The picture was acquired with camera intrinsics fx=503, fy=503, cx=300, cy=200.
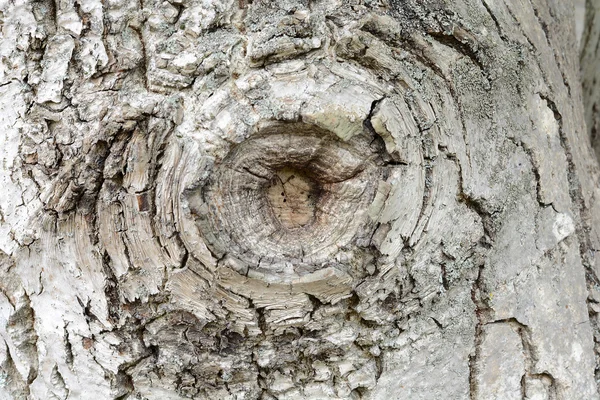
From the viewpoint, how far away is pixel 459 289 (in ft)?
3.66

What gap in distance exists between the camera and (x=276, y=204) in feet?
3.42

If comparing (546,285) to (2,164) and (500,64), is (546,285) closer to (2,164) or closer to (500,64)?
(500,64)

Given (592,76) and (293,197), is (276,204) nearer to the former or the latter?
(293,197)

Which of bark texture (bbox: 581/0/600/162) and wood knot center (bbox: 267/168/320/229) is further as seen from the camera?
bark texture (bbox: 581/0/600/162)

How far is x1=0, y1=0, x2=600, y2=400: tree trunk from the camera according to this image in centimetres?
96

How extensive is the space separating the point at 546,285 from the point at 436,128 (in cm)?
47

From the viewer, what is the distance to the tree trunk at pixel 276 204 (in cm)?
96

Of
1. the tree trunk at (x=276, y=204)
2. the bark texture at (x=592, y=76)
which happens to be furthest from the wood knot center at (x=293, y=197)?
the bark texture at (x=592, y=76)

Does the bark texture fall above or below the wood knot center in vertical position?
above

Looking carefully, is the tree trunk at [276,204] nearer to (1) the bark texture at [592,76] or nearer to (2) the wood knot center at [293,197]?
(2) the wood knot center at [293,197]

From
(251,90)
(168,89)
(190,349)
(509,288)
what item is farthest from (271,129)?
(509,288)

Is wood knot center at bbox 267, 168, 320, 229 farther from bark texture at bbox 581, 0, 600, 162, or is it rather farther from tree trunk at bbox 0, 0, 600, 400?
bark texture at bbox 581, 0, 600, 162

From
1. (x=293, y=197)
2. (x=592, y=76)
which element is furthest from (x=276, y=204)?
(x=592, y=76)

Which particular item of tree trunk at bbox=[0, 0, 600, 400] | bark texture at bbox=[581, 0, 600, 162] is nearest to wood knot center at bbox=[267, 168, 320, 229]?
tree trunk at bbox=[0, 0, 600, 400]
